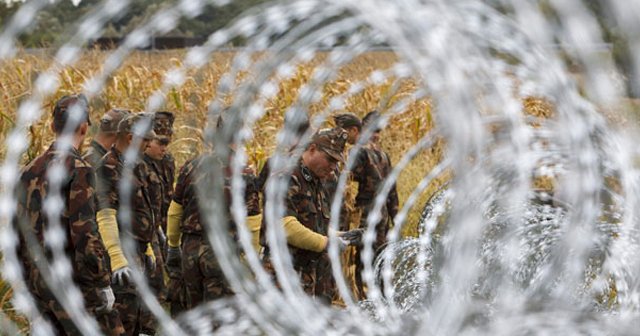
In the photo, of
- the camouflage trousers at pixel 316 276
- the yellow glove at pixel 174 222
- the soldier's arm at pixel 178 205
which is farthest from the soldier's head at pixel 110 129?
the camouflage trousers at pixel 316 276

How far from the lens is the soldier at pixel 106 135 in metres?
7.66

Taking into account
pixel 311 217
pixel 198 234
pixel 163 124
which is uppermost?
pixel 163 124

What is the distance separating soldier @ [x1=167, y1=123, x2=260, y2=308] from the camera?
318 inches

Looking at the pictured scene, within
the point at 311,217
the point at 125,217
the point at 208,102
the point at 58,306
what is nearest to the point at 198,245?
the point at 125,217

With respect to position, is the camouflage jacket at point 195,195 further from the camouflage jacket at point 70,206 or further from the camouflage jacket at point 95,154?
the camouflage jacket at point 70,206

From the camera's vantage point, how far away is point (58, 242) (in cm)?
644

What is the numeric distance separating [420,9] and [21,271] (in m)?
3.11

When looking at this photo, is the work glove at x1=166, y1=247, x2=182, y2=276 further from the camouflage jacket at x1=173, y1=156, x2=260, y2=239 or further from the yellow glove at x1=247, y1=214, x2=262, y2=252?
the yellow glove at x1=247, y1=214, x2=262, y2=252

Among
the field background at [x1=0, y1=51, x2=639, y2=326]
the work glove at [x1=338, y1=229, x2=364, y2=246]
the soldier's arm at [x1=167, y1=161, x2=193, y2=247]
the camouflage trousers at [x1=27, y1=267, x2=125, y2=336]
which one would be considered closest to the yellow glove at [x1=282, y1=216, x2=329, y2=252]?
the work glove at [x1=338, y1=229, x2=364, y2=246]

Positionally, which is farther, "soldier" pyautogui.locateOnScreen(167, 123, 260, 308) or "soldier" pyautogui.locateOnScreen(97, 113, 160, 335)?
"soldier" pyautogui.locateOnScreen(167, 123, 260, 308)

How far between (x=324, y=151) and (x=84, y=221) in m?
1.88

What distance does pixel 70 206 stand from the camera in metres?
6.59

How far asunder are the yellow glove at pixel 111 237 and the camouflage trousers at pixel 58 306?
0.66 m

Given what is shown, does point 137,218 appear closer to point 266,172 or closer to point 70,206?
point 266,172
